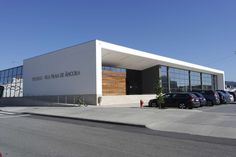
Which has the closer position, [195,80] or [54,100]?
[54,100]

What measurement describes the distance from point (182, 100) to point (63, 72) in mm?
16032

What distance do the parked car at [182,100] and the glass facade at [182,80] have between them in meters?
20.9

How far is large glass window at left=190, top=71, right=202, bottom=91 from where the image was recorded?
5795cm

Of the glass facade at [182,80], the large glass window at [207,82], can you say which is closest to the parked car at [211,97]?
the glass facade at [182,80]

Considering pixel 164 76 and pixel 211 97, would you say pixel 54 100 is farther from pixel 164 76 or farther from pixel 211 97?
pixel 164 76

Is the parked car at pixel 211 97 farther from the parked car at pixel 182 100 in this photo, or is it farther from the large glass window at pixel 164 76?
the large glass window at pixel 164 76

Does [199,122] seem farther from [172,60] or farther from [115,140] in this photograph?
[172,60]

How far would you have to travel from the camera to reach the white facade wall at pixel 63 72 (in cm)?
3158

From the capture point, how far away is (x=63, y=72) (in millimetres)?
35219

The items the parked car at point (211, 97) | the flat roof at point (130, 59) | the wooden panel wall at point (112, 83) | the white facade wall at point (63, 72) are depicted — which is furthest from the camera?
the wooden panel wall at point (112, 83)

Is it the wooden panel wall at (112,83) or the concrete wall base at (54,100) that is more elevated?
the wooden panel wall at (112,83)

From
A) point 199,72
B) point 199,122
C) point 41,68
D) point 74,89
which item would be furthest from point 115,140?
point 199,72

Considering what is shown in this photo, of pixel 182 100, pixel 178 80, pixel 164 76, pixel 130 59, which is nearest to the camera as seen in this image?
pixel 182 100

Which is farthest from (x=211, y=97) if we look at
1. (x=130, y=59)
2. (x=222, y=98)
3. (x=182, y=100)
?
(x=130, y=59)
